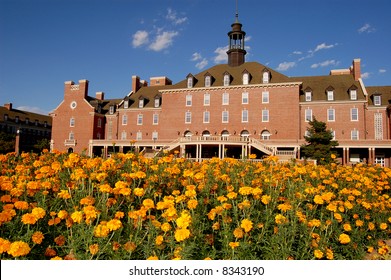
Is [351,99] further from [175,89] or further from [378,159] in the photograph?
[175,89]

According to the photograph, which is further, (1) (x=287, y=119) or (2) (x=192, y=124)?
(2) (x=192, y=124)

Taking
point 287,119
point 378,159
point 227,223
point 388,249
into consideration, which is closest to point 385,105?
point 378,159

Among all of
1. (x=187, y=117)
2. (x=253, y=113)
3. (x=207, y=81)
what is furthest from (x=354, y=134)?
(x=187, y=117)

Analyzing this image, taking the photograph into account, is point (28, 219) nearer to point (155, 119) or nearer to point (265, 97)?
point (265, 97)

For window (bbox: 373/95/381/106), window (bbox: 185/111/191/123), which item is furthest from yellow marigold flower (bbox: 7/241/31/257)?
window (bbox: 373/95/381/106)

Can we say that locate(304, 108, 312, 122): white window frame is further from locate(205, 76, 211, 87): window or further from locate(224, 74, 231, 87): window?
locate(205, 76, 211, 87): window

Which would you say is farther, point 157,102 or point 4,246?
point 157,102

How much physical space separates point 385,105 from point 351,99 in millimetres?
3978

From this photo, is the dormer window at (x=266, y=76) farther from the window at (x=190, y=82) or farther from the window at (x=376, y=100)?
the window at (x=376, y=100)

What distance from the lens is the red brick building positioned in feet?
110

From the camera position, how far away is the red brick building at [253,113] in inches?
1325

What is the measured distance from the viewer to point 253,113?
122 feet

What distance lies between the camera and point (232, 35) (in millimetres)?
40531

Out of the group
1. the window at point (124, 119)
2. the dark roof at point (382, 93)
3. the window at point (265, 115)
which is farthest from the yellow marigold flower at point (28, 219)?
the window at point (124, 119)
